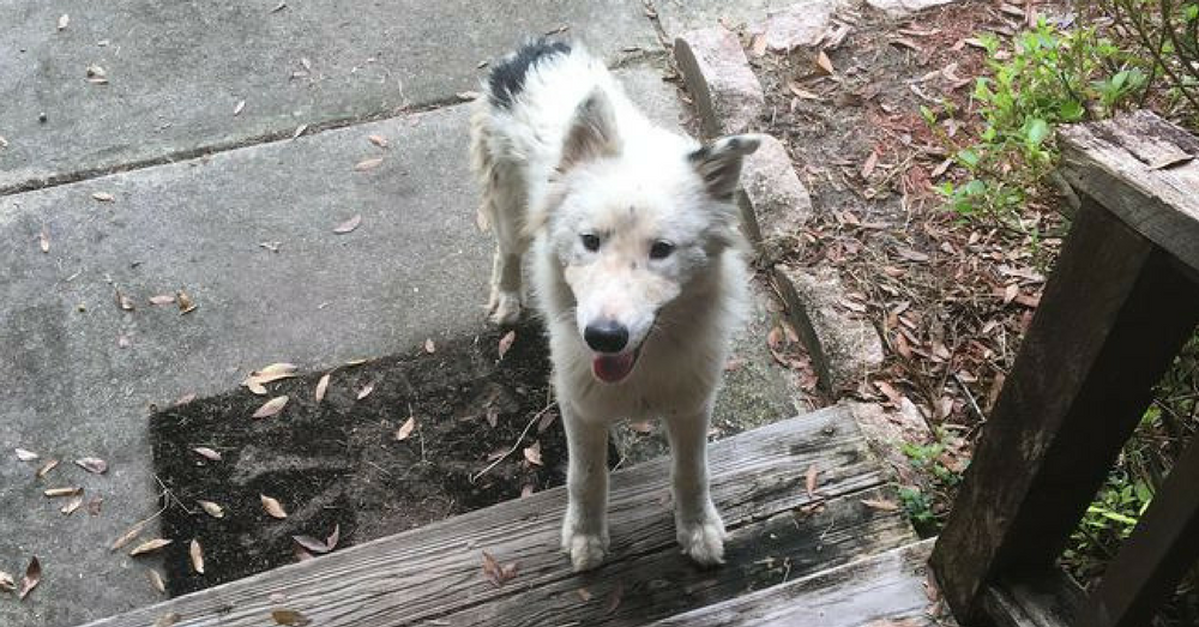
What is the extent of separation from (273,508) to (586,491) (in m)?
1.43

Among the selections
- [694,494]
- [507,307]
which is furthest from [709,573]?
[507,307]

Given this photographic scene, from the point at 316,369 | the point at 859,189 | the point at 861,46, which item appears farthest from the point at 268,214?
the point at 861,46

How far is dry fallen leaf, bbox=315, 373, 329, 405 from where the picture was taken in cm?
430

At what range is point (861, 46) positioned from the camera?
5438 millimetres

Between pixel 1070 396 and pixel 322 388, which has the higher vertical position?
pixel 1070 396

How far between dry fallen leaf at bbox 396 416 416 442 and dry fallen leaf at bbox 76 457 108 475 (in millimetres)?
1180

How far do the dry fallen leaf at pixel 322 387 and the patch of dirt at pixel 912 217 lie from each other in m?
2.20

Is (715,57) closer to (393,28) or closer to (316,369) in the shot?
(393,28)

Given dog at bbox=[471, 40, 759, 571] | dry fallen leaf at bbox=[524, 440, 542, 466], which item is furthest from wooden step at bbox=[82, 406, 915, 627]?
dry fallen leaf at bbox=[524, 440, 542, 466]

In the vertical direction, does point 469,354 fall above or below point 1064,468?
below

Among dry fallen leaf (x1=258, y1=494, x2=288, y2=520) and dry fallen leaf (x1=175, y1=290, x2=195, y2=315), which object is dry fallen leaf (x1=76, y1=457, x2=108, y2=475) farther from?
dry fallen leaf (x1=175, y1=290, x2=195, y2=315)

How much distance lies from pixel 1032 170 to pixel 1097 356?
2552 millimetres

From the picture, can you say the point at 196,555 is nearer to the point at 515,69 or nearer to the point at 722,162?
the point at 515,69

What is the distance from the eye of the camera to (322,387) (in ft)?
14.2
